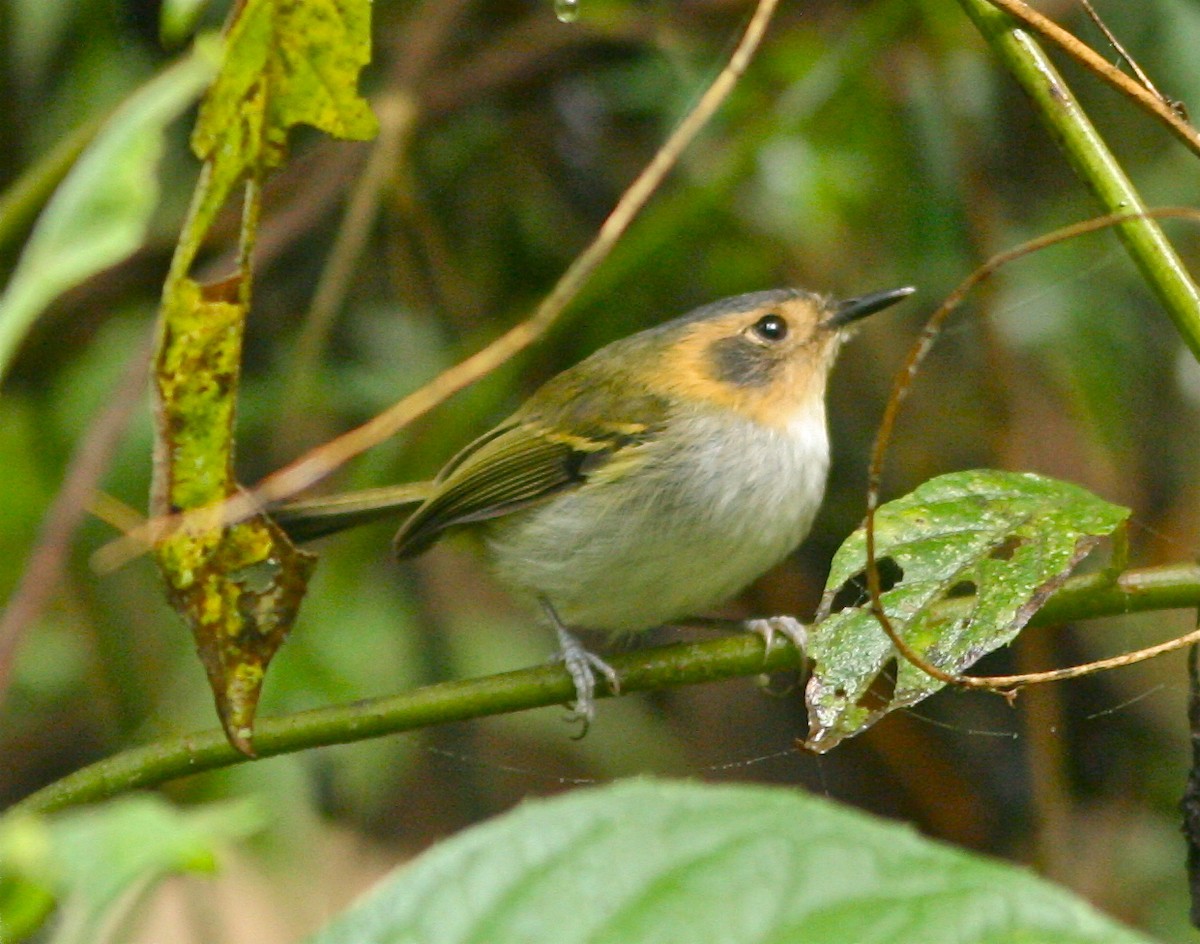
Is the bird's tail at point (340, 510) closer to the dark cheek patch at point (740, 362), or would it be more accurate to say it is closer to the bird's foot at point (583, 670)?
the bird's foot at point (583, 670)

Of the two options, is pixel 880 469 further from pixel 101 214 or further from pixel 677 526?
pixel 677 526

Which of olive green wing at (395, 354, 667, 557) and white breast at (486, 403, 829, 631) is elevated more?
olive green wing at (395, 354, 667, 557)

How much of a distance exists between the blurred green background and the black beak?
17.2 inches

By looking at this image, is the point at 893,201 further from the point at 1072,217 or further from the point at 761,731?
the point at 761,731

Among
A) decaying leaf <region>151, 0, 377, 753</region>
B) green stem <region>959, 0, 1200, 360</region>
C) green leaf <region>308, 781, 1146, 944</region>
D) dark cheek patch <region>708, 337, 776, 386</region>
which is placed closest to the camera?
green leaf <region>308, 781, 1146, 944</region>

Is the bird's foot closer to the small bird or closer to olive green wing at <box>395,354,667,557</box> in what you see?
the small bird

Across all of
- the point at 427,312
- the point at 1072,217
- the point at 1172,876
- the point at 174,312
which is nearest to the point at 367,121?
the point at 174,312

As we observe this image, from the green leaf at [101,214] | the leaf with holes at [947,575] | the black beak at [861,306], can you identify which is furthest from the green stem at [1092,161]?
the green leaf at [101,214]

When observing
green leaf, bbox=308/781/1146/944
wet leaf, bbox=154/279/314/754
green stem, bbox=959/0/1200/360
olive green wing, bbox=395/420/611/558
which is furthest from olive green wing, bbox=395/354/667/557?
green leaf, bbox=308/781/1146/944

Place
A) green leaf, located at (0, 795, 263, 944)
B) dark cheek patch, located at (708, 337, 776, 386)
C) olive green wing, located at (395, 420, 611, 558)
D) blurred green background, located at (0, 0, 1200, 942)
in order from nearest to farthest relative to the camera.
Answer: green leaf, located at (0, 795, 263, 944) < olive green wing, located at (395, 420, 611, 558) < dark cheek patch, located at (708, 337, 776, 386) < blurred green background, located at (0, 0, 1200, 942)

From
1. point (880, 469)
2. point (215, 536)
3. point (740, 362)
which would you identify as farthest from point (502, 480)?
point (880, 469)

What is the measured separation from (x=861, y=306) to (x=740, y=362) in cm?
28

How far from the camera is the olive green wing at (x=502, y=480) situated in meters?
2.93

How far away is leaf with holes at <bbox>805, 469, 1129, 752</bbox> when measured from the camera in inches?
62.3
